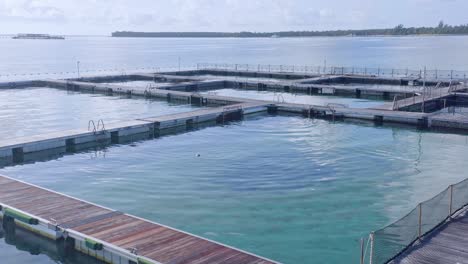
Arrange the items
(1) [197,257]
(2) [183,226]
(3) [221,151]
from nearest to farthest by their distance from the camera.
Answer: (1) [197,257]
(2) [183,226]
(3) [221,151]

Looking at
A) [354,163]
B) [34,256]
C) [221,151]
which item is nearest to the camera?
[34,256]

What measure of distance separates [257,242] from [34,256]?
677 centimetres

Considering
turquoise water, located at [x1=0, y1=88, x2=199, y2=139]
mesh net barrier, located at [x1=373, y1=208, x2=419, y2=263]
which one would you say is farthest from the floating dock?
turquoise water, located at [x1=0, y1=88, x2=199, y2=139]

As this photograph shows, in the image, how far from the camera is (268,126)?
3641 centimetres

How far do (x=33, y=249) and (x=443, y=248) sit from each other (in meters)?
11.7

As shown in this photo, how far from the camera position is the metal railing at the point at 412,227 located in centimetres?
1278

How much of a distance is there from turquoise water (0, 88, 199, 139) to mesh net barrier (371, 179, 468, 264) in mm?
23014

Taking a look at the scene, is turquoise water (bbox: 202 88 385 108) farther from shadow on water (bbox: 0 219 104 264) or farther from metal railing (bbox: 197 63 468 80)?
shadow on water (bbox: 0 219 104 264)

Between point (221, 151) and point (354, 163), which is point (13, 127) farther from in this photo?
point (354, 163)

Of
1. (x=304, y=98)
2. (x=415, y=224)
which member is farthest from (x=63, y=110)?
(x=415, y=224)

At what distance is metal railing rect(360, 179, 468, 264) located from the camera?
12781mm

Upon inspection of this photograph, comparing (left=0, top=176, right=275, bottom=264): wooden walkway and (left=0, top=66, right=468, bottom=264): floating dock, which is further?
(left=0, top=66, right=468, bottom=264): floating dock

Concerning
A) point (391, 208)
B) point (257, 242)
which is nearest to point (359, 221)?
point (391, 208)

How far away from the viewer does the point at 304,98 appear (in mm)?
51594
